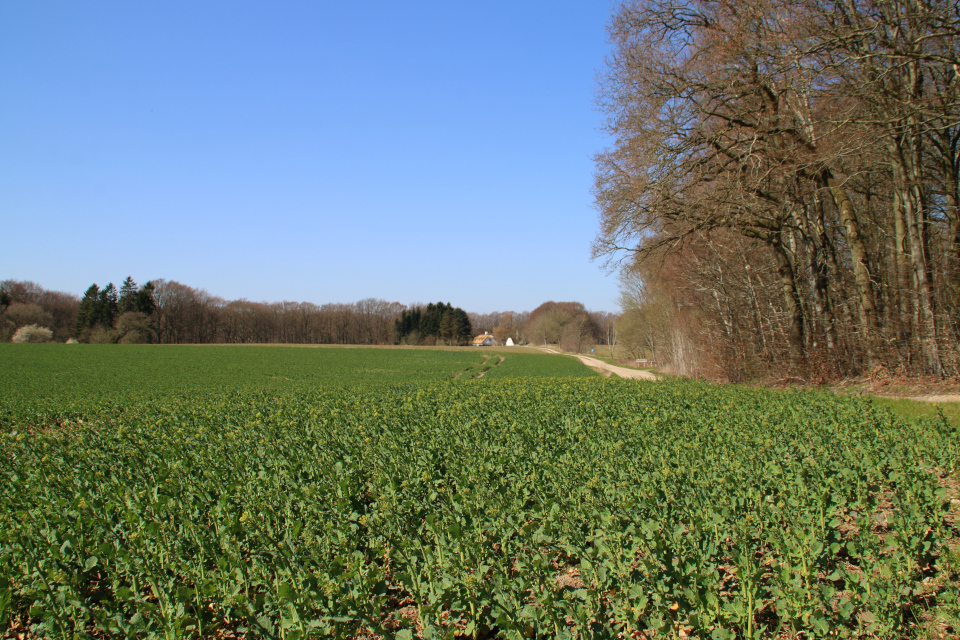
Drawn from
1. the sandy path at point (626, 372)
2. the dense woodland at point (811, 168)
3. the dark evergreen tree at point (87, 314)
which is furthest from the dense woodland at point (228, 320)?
the dense woodland at point (811, 168)

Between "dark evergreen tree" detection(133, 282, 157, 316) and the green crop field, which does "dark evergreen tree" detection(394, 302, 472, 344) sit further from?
the green crop field

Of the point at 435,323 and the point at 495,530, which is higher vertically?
the point at 435,323

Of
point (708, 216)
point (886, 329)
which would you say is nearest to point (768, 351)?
point (886, 329)

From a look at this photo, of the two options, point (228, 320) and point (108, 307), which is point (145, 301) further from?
point (228, 320)

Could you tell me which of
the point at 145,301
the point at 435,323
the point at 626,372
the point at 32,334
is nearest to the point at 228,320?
the point at 145,301

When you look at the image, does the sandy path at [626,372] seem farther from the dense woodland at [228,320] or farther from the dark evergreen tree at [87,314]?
A: the dark evergreen tree at [87,314]

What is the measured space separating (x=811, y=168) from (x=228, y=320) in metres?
107

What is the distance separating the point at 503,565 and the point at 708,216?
615 inches

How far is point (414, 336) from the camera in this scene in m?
102

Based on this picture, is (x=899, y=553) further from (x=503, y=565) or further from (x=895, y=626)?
(x=503, y=565)

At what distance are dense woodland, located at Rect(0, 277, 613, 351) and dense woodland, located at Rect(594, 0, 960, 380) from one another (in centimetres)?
7284

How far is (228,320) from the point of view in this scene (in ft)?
342

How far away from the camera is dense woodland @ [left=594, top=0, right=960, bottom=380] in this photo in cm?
1365

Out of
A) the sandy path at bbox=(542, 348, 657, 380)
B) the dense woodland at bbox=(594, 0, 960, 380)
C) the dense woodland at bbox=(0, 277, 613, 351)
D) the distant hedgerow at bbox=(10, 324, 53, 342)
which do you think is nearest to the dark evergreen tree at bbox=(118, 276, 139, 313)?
the dense woodland at bbox=(0, 277, 613, 351)
